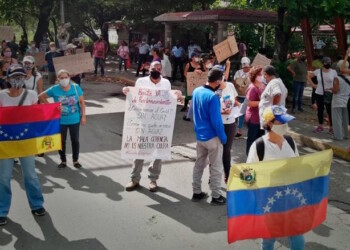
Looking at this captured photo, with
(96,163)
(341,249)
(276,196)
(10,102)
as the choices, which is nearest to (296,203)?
(276,196)

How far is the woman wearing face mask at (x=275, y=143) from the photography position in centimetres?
407

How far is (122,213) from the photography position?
586 centimetres

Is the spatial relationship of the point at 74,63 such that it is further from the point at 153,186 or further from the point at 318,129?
the point at 318,129

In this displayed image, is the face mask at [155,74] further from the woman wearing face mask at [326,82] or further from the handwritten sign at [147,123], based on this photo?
the woman wearing face mask at [326,82]

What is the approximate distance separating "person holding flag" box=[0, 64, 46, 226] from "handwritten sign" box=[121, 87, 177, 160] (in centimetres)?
146

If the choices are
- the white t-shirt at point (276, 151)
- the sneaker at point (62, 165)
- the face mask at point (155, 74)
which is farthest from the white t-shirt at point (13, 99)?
the white t-shirt at point (276, 151)

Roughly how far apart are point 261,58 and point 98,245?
529cm

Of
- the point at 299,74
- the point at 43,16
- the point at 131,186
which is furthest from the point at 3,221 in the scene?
the point at 43,16

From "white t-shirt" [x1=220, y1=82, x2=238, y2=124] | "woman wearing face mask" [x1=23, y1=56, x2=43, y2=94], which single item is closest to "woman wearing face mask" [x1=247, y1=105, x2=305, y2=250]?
"white t-shirt" [x1=220, y1=82, x2=238, y2=124]

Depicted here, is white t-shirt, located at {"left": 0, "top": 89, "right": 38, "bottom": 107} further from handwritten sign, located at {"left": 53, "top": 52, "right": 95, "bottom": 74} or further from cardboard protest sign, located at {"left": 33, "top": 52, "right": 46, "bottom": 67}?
cardboard protest sign, located at {"left": 33, "top": 52, "right": 46, "bottom": 67}

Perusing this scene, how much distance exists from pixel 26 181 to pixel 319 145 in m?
6.43

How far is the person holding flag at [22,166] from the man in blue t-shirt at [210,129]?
7.07 feet

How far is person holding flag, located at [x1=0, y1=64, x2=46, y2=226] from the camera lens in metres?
5.48

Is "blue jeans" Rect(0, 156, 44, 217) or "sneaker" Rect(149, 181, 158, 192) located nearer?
"blue jeans" Rect(0, 156, 44, 217)
